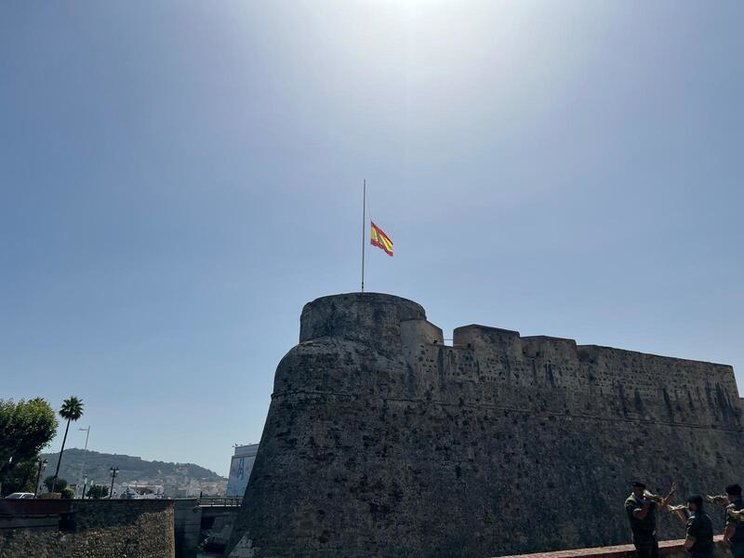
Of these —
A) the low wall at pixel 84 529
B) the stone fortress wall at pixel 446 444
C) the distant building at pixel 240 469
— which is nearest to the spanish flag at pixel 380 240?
the stone fortress wall at pixel 446 444

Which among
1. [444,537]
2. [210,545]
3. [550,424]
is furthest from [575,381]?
[210,545]

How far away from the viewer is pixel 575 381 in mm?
21016

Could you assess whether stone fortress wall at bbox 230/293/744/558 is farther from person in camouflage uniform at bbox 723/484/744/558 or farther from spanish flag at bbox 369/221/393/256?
person in camouflage uniform at bbox 723/484/744/558

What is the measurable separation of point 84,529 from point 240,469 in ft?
184

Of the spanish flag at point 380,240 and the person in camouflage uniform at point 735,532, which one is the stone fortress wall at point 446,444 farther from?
the person in camouflage uniform at point 735,532

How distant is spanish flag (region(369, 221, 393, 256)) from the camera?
64.5 feet

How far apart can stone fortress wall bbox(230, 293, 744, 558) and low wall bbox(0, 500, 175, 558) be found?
3166 mm

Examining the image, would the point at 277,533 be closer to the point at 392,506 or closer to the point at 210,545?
the point at 392,506

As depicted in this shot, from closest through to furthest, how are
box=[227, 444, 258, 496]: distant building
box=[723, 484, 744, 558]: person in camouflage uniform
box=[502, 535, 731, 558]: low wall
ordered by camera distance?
box=[723, 484, 744, 558]: person in camouflage uniform, box=[502, 535, 731, 558]: low wall, box=[227, 444, 258, 496]: distant building

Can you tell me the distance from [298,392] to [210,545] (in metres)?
10.9

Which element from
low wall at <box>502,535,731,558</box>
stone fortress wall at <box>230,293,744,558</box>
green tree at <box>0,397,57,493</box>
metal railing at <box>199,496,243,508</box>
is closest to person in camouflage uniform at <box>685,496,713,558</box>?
low wall at <box>502,535,731,558</box>

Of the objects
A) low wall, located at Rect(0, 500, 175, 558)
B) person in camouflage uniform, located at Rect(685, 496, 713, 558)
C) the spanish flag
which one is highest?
the spanish flag

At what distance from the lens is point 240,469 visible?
2606 inches

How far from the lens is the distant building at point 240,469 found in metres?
64.6
